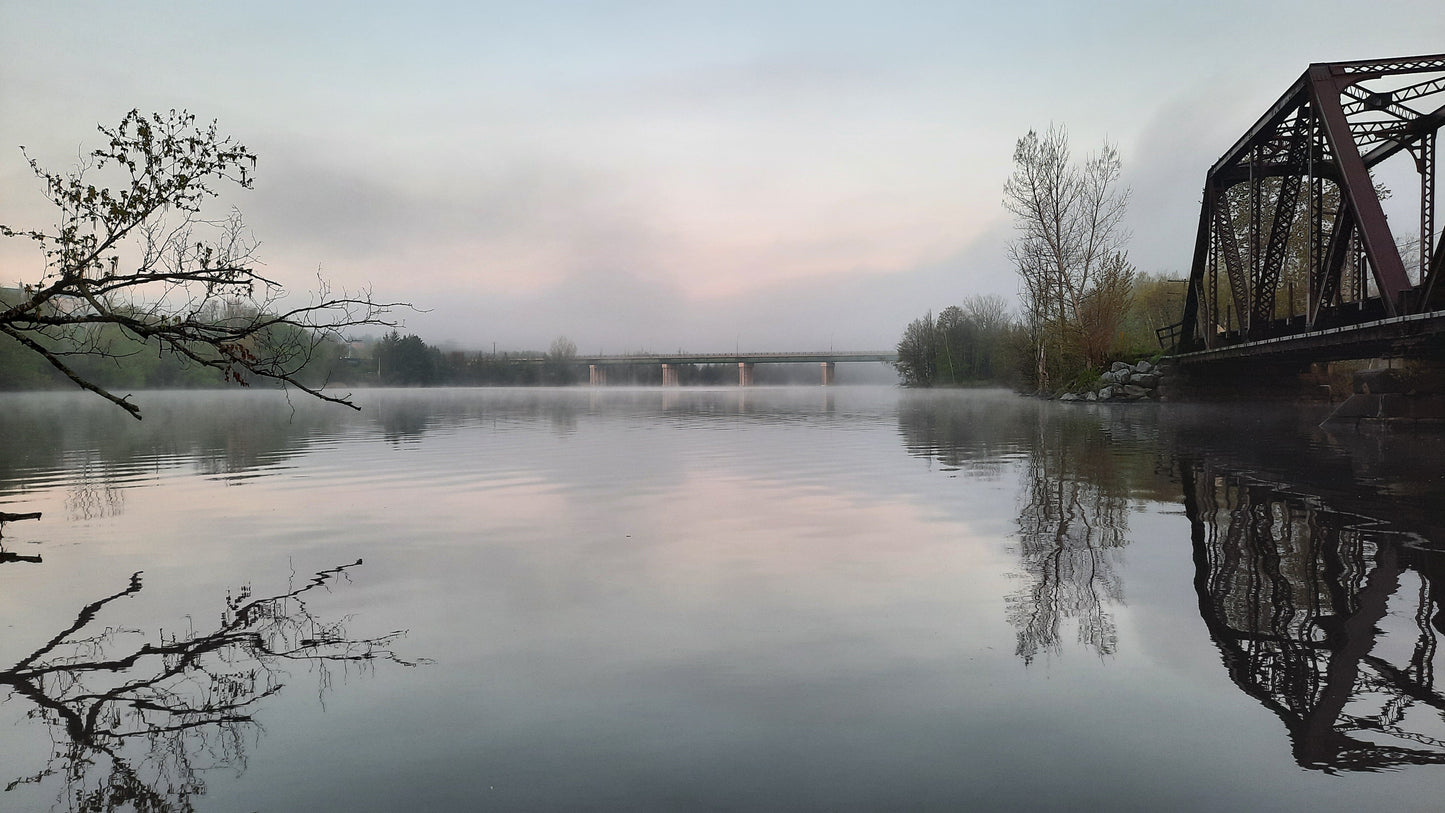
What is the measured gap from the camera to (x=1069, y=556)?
7.71 m

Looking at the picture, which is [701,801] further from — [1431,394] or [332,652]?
[1431,394]

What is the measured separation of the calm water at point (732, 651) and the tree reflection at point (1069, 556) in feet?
0.17

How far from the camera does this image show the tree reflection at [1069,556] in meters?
5.54

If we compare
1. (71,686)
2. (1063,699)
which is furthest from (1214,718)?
(71,686)

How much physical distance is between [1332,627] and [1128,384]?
44.1m

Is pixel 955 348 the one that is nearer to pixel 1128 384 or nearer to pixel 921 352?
pixel 921 352

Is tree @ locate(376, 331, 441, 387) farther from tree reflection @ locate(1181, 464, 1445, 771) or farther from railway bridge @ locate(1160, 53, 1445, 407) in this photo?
tree reflection @ locate(1181, 464, 1445, 771)

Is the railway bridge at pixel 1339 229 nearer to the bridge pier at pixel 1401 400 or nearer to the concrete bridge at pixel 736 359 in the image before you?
the bridge pier at pixel 1401 400

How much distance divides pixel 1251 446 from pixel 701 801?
19.1m

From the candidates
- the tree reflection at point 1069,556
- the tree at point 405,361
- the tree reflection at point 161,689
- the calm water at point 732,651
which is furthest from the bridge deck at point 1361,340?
the tree at point 405,361

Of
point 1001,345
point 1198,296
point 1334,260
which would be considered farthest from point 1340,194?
point 1001,345

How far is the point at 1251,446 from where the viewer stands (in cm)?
1861

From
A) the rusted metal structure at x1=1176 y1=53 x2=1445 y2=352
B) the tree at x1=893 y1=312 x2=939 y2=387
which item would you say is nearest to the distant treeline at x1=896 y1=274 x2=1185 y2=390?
the tree at x1=893 y1=312 x2=939 y2=387

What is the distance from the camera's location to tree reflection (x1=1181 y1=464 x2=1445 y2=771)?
3893 mm
